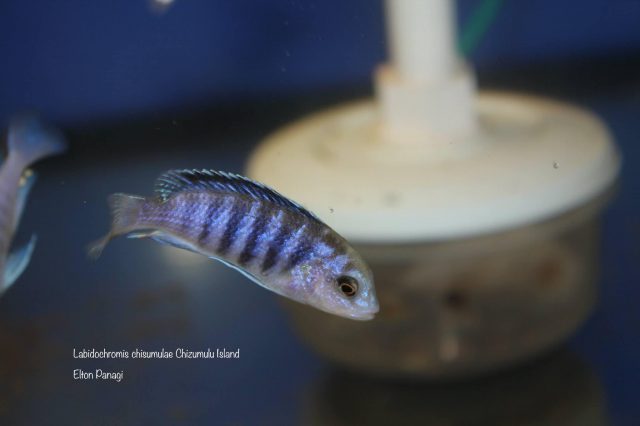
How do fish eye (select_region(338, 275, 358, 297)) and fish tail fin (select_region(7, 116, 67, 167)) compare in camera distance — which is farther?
fish tail fin (select_region(7, 116, 67, 167))

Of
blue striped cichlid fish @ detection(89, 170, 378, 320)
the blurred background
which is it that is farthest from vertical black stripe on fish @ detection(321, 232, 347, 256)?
the blurred background

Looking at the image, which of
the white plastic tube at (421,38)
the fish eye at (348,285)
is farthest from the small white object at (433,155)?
the fish eye at (348,285)

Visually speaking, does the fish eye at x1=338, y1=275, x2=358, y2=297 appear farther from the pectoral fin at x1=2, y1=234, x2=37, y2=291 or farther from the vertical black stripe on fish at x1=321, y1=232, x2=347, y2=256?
the pectoral fin at x1=2, y1=234, x2=37, y2=291

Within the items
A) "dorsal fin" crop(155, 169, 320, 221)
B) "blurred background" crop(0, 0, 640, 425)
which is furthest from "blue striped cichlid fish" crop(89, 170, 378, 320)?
"blurred background" crop(0, 0, 640, 425)

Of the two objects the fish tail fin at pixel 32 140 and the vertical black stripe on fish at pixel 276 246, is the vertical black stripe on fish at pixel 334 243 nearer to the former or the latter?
the vertical black stripe on fish at pixel 276 246

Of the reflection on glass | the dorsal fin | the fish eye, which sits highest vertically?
the dorsal fin

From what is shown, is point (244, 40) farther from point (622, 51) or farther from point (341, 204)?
point (622, 51)

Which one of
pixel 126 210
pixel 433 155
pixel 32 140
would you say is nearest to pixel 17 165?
pixel 32 140

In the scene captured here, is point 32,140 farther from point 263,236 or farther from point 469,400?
point 469,400

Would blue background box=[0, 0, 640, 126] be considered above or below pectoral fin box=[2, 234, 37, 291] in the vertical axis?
above
